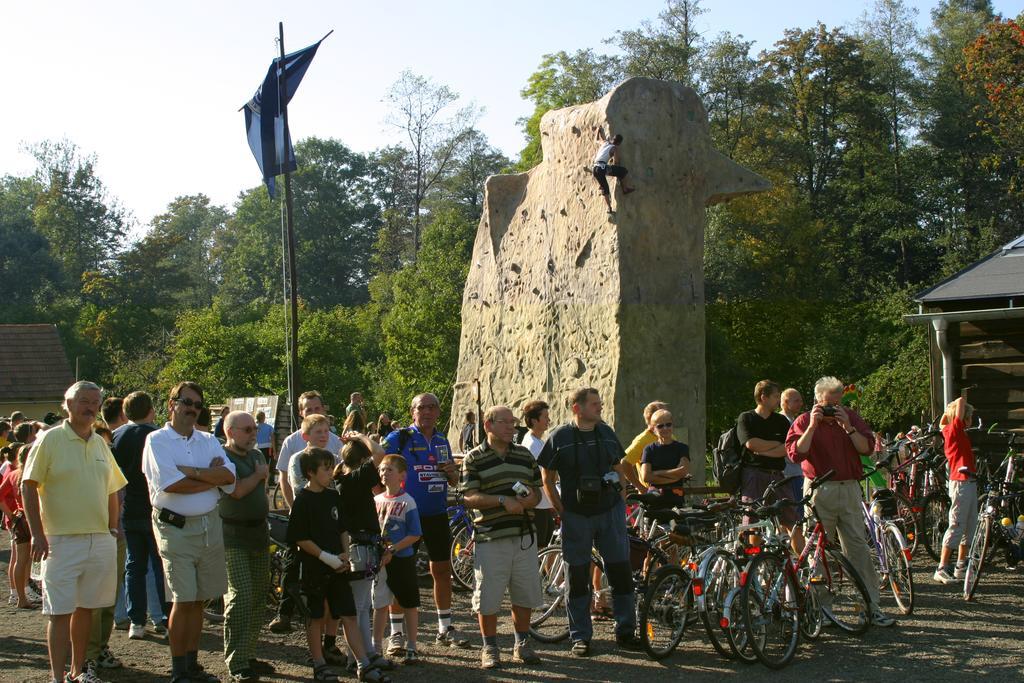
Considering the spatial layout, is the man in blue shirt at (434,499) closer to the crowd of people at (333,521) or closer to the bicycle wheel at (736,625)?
the crowd of people at (333,521)

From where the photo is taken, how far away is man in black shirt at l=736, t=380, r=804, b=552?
10.3 m

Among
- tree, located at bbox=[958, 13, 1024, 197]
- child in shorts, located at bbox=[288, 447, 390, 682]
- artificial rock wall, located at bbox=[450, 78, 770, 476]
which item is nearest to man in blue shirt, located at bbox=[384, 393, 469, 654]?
child in shorts, located at bbox=[288, 447, 390, 682]

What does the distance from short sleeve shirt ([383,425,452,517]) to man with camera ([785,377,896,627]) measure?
2.79 metres

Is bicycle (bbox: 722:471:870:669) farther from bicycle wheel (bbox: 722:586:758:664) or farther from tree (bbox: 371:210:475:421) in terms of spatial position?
tree (bbox: 371:210:475:421)

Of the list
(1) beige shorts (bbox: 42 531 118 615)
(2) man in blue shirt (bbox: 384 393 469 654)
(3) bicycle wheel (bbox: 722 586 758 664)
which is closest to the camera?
(1) beige shorts (bbox: 42 531 118 615)

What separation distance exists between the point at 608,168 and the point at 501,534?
28.1 feet

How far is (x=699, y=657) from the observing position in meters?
8.28

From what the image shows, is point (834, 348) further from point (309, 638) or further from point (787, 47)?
point (309, 638)

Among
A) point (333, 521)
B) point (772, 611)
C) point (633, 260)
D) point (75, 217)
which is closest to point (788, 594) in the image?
point (772, 611)

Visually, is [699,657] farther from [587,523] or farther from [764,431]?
[764,431]

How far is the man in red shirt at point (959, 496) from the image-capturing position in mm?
10828

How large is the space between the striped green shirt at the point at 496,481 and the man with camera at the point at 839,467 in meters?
2.30

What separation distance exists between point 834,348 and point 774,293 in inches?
153

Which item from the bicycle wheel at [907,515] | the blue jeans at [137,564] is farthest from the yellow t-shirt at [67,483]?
the bicycle wheel at [907,515]
